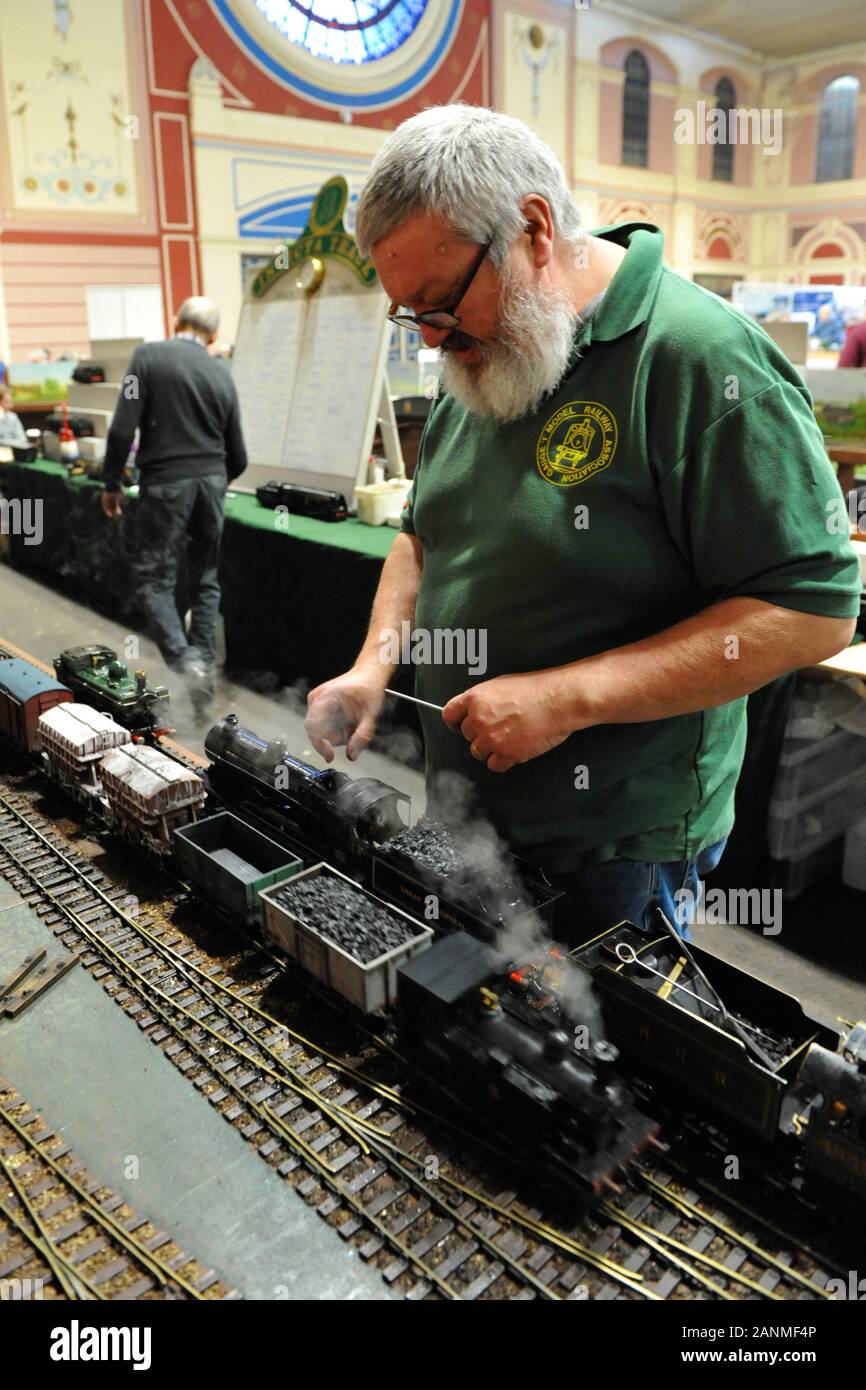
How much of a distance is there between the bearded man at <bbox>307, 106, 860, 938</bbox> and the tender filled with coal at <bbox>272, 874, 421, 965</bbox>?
0.33 meters

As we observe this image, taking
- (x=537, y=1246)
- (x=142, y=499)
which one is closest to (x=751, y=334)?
(x=537, y=1246)

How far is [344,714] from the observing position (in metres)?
2.19

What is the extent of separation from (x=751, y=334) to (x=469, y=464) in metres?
→ 0.60

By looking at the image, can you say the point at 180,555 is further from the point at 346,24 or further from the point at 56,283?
the point at 346,24

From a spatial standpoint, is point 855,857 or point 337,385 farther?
point 337,385

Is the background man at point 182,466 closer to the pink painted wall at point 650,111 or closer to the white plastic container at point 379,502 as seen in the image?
the white plastic container at point 379,502

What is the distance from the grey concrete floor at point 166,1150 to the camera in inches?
53.6

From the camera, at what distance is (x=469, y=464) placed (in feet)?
6.48

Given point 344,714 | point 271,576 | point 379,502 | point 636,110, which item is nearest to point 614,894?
point 344,714

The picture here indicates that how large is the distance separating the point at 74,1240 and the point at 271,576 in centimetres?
Result: 502

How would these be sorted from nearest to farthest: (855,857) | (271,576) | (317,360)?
(855,857) < (271,576) < (317,360)

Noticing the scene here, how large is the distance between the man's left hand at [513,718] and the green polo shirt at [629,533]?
0.17 meters

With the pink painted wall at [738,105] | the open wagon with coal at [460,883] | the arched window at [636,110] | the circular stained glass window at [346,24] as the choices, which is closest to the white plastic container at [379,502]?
the open wagon with coal at [460,883]

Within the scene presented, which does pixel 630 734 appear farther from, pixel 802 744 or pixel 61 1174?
pixel 802 744
